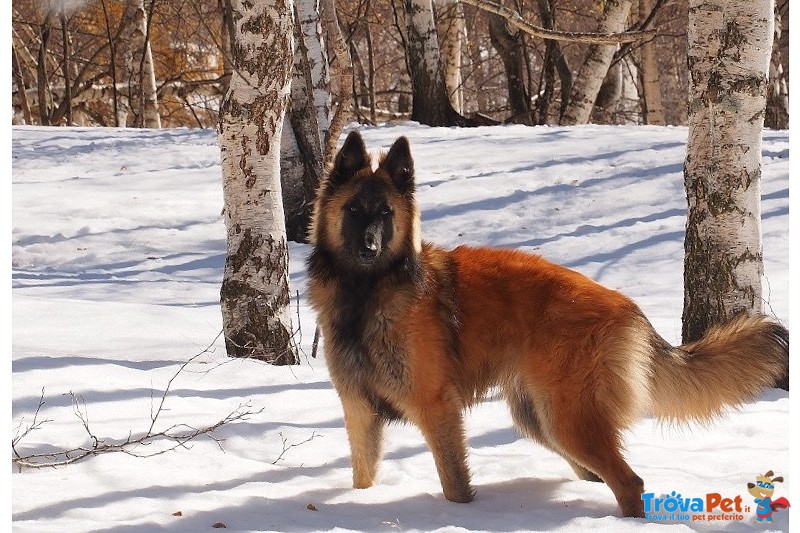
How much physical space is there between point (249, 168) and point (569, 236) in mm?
5411

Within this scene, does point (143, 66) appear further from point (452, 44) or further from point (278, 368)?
point (278, 368)

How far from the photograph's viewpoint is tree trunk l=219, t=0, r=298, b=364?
6.27 metres

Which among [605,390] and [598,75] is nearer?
[605,390]

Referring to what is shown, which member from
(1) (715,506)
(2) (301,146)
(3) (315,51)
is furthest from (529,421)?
(3) (315,51)

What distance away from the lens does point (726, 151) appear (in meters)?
5.79

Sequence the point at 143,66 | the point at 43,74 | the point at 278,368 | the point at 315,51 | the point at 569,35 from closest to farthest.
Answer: the point at 278,368, the point at 569,35, the point at 315,51, the point at 143,66, the point at 43,74

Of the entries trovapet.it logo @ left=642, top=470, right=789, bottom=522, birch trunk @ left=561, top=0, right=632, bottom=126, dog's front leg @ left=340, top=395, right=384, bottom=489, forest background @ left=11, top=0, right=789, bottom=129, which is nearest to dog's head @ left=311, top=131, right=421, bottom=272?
dog's front leg @ left=340, top=395, right=384, bottom=489

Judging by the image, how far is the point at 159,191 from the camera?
12.3 meters

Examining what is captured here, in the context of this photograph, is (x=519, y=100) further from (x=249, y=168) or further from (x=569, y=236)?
(x=249, y=168)

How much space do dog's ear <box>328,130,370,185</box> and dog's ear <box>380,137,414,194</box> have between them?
121mm

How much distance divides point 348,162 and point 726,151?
2.61 meters

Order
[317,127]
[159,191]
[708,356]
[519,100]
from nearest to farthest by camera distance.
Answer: [708,356] → [317,127] → [159,191] → [519,100]

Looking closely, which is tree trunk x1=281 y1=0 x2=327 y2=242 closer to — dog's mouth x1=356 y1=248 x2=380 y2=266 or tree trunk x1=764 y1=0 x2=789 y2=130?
dog's mouth x1=356 y1=248 x2=380 y2=266

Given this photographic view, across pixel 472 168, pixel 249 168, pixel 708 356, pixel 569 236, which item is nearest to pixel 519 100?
pixel 472 168
